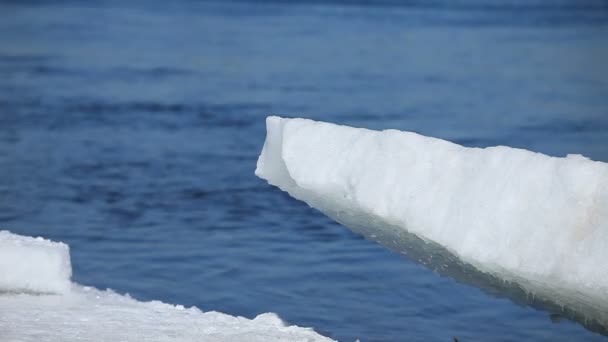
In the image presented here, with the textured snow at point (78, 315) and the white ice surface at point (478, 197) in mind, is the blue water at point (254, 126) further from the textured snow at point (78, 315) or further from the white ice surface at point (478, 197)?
the white ice surface at point (478, 197)

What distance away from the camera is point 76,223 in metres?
11.5

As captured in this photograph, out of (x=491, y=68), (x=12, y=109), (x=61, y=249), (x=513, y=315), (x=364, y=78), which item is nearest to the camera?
(x=61, y=249)

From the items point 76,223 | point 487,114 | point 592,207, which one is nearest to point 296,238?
point 76,223

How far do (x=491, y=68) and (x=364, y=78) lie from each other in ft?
11.3

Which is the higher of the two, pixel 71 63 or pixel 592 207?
pixel 71 63

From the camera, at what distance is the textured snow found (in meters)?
6.19

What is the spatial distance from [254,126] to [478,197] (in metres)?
11.7

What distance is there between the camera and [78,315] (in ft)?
21.9

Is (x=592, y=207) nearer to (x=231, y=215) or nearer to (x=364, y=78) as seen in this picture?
(x=231, y=215)

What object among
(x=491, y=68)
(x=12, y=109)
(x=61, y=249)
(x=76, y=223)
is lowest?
(x=61, y=249)

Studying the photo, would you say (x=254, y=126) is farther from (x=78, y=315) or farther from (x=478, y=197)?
(x=478, y=197)

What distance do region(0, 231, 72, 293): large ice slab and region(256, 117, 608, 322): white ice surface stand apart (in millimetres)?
2126

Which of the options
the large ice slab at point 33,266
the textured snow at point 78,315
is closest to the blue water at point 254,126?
the textured snow at point 78,315

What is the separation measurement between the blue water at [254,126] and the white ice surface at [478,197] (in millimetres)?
2214
